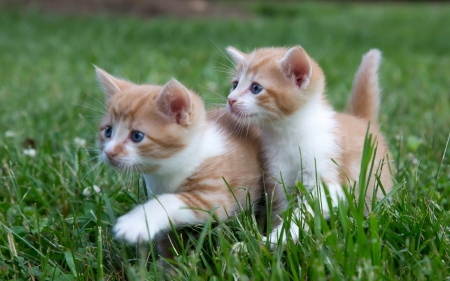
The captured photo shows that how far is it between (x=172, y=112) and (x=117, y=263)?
0.64 meters

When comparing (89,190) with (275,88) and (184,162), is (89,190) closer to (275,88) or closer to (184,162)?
(184,162)

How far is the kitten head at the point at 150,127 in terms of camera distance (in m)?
2.23

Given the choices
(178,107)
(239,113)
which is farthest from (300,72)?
(178,107)

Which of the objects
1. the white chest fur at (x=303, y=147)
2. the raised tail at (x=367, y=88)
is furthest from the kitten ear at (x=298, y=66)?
the raised tail at (x=367, y=88)

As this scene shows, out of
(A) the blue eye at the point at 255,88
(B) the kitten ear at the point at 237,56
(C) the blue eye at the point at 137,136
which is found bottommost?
(C) the blue eye at the point at 137,136

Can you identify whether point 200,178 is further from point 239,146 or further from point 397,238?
point 397,238

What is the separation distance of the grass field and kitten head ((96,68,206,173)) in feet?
0.87

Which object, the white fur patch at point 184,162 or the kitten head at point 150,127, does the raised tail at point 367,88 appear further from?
the kitten head at point 150,127

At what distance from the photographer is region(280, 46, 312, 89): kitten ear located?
7.91 feet

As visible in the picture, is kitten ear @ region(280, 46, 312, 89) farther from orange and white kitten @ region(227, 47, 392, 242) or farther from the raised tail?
the raised tail

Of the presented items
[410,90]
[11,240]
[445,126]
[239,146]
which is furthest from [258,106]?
[410,90]

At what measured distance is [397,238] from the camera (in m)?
2.09

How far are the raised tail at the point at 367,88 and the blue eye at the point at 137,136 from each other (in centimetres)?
138

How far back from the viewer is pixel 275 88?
2479 mm
